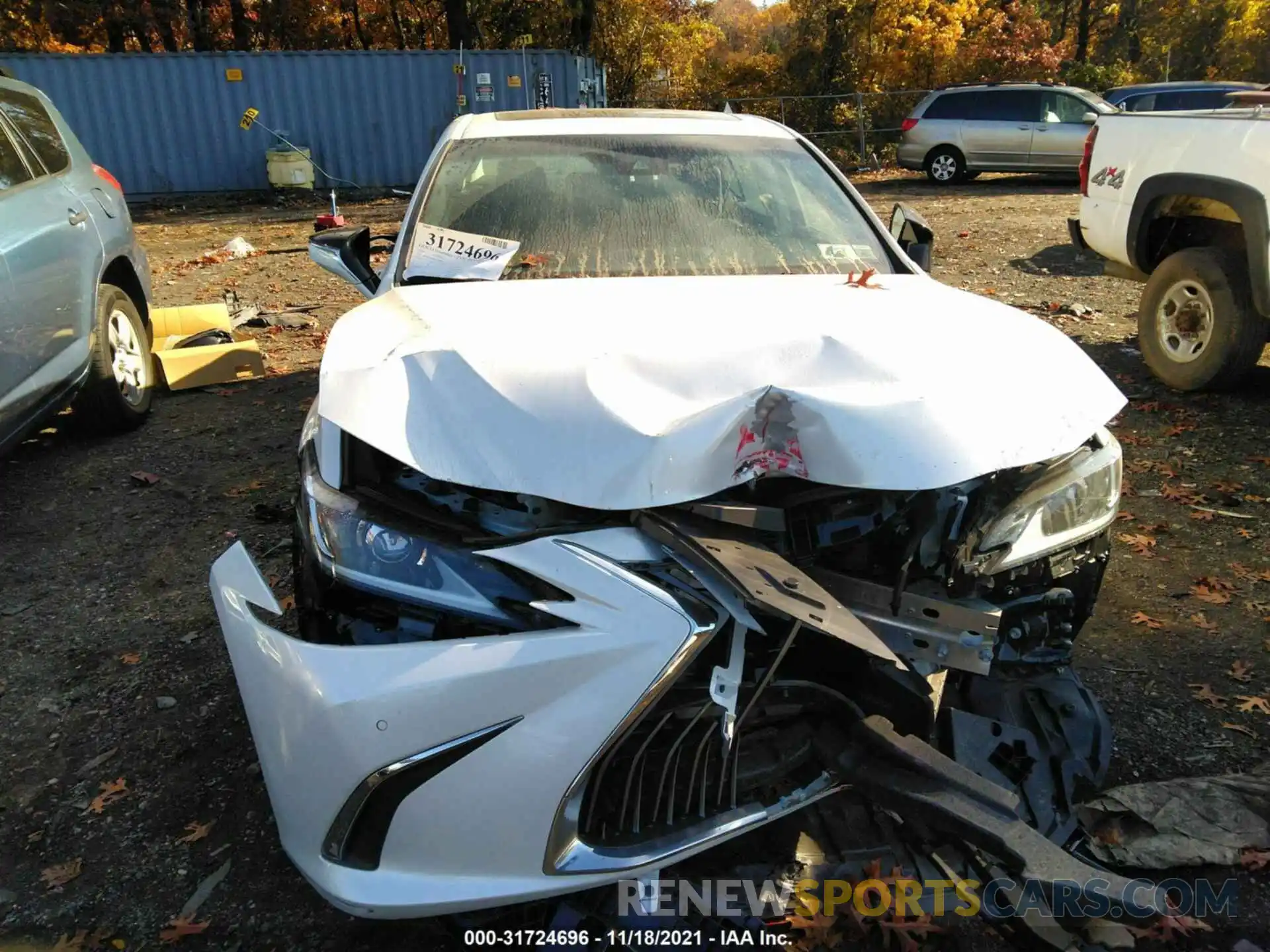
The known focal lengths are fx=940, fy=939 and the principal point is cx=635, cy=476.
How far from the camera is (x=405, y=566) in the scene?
199cm

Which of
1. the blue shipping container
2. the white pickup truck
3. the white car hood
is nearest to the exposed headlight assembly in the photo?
the white car hood

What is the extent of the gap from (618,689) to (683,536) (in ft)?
1.13

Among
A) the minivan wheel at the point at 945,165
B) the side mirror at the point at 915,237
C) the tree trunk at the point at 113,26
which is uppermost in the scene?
the tree trunk at the point at 113,26

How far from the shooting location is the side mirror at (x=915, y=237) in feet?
11.9

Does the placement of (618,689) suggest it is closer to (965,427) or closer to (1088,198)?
(965,427)

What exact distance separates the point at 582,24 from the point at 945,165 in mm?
9047

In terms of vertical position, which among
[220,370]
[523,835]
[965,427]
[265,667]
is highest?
[965,427]

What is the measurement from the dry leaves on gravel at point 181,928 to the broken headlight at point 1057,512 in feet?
6.54

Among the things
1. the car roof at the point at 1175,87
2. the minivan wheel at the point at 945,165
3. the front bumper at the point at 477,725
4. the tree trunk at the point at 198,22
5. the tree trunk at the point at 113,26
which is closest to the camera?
the front bumper at the point at 477,725

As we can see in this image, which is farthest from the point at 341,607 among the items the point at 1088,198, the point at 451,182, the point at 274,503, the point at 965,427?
the point at 1088,198

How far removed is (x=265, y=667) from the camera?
192 cm

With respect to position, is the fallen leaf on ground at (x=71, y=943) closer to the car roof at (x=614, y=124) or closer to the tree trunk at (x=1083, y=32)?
the car roof at (x=614, y=124)

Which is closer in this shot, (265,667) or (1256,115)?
(265,667)

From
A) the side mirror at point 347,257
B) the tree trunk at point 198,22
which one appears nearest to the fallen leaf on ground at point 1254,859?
the side mirror at point 347,257
